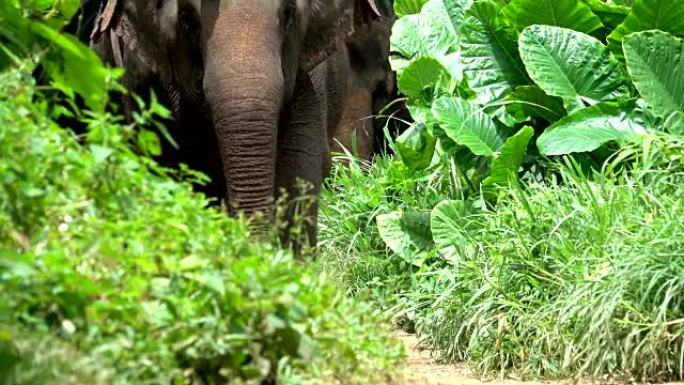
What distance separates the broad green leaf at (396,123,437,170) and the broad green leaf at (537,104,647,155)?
119cm

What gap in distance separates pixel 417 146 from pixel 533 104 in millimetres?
990

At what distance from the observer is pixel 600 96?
32.8 ft

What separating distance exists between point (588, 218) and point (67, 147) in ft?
14.7

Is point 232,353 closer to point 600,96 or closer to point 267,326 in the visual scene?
point 267,326

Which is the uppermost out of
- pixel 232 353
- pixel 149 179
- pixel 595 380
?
pixel 149 179

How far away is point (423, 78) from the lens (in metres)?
10.7

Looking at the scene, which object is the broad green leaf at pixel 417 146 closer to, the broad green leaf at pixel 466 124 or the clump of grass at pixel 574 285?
the broad green leaf at pixel 466 124

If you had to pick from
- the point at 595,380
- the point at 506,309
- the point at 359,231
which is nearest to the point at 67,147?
the point at 595,380

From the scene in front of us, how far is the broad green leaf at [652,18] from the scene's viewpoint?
32.7 ft

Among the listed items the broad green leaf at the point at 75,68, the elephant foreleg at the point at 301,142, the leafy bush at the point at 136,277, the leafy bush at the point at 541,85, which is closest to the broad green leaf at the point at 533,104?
the leafy bush at the point at 541,85

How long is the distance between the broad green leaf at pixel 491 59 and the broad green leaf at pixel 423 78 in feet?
0.95

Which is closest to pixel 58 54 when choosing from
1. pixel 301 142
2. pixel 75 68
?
pixel 75 68

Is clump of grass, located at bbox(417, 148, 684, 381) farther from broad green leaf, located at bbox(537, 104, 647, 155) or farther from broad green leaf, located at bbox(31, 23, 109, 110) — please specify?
broad green leaf, located at bbox(31, 23, 109, 110)

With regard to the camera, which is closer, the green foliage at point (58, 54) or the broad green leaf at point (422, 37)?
the green foliage at point (58, 54)
